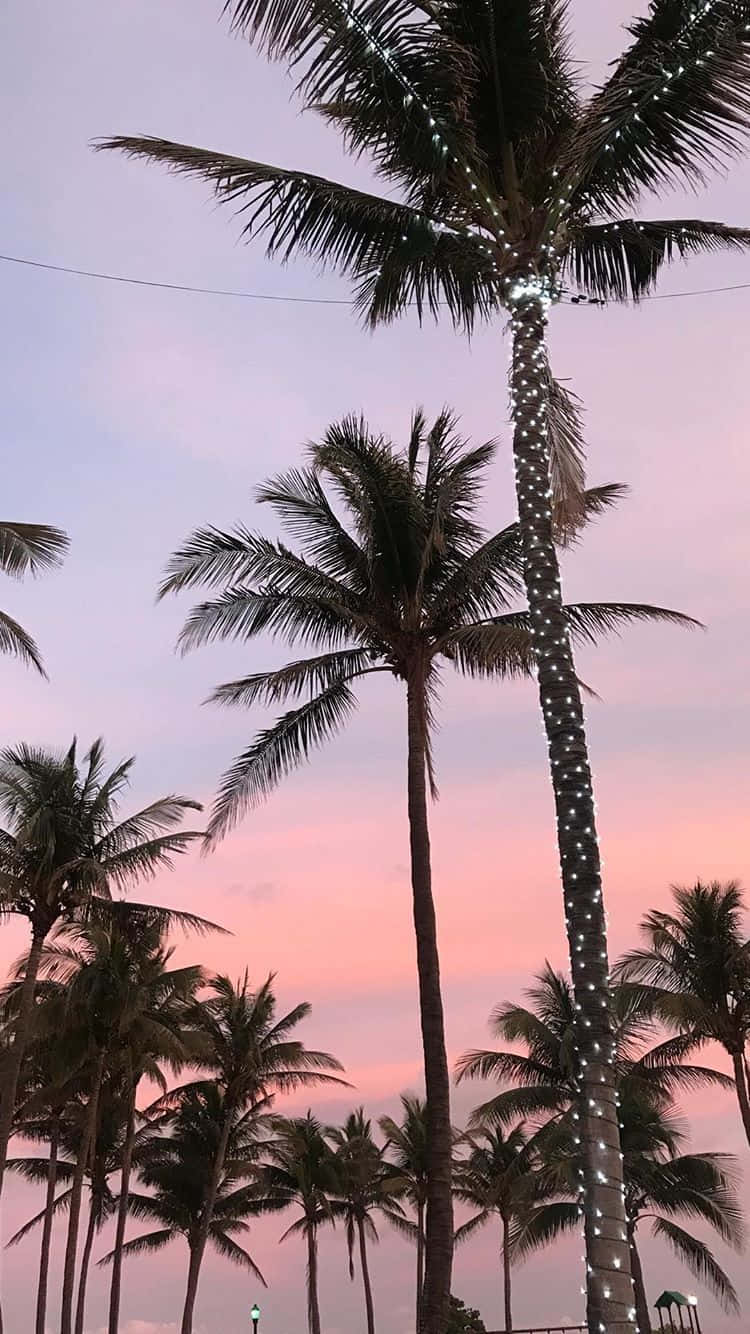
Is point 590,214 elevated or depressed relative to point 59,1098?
elevated

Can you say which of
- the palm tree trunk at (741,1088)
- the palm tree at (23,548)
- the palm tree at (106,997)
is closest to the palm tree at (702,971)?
the palm tree trunk at (741,1088)

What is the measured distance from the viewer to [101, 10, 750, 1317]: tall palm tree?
8578mm

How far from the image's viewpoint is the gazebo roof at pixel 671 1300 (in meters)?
41.6

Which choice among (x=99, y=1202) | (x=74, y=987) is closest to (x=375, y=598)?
(x=74, y=987)

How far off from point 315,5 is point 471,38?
1358 millimetres

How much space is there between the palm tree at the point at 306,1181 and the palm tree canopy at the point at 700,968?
17.0m

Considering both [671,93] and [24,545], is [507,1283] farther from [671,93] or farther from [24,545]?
[671,93]

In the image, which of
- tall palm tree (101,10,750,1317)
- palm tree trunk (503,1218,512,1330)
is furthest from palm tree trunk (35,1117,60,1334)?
tall palm tree (101,10,750,1317)

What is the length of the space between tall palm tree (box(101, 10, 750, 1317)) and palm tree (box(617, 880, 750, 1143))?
1697 centimetres

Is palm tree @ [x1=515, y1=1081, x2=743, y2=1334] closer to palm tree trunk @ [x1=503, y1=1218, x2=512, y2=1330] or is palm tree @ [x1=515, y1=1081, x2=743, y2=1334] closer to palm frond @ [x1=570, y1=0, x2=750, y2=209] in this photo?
palm tree trunk @ [x1=503, y1=1218, x2=512, y2=1330]

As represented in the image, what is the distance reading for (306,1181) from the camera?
3959cm

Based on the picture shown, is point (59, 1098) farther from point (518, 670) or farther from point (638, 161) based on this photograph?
point (638, 161)

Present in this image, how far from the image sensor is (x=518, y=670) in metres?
16.4

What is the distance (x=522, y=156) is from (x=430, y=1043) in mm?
8849
